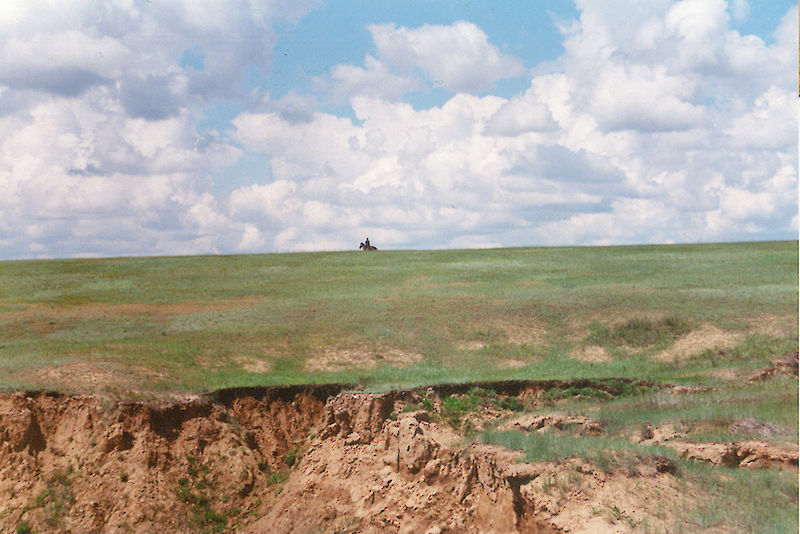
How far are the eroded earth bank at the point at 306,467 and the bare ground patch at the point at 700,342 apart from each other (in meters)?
11.4

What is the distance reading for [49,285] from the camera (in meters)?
52.7

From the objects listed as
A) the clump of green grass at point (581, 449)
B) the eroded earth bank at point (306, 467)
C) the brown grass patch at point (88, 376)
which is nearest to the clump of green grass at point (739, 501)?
the eroded earth bank at point (306, 467)

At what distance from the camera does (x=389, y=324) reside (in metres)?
38.4

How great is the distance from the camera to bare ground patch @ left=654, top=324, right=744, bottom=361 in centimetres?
3474

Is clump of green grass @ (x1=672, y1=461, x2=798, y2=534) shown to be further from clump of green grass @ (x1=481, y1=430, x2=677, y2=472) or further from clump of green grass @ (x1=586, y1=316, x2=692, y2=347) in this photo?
clump of green grass @ (x1=586, y1=316, x2=692, y2=347)

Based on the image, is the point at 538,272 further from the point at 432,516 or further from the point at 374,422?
the point at 432,516

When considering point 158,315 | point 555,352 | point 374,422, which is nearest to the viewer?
point 374,422

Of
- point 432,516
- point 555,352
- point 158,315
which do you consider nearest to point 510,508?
point 432,516

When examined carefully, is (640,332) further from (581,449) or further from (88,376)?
(88,376)

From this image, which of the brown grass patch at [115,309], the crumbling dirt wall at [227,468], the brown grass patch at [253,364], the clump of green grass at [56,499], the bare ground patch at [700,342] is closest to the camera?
the crumbling dirt wall at [227,468]

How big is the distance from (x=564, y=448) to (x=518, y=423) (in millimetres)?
4720

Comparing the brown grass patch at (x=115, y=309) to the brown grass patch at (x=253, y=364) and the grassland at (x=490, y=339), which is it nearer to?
the grassland at (x=490, y=339)

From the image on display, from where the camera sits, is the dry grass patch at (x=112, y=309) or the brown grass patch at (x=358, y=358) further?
the dry grass patch at (x=112, y=309)

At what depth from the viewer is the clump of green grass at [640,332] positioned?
3656 cm
